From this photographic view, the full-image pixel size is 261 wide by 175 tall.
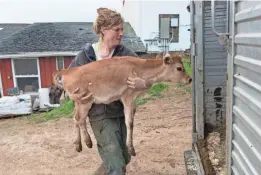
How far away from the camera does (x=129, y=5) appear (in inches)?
890

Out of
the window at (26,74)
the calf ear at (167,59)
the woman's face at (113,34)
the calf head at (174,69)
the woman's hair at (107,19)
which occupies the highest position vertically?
the woman's hair at (107,19)

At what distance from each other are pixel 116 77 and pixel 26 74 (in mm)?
12233

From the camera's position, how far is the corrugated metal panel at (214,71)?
11.4 ft

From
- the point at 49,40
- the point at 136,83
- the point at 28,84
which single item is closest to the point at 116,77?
the point at 136,83

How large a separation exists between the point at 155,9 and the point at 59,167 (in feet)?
51.5

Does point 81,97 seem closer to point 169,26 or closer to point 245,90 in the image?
point 245,90

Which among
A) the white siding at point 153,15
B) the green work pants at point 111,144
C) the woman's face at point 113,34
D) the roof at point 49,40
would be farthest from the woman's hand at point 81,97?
the white siding at point 153,15

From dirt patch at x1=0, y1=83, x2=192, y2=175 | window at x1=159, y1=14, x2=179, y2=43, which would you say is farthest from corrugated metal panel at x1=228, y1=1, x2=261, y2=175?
window at x1=159, y1=14, x2=179, y2=43

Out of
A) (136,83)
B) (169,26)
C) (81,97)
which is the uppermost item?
(169,26)

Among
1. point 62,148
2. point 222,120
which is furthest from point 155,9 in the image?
point 222,120

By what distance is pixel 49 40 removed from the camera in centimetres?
1571

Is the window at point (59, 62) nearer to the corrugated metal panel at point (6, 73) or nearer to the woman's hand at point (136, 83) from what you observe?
the corrugated metal panel at point (6, 73)

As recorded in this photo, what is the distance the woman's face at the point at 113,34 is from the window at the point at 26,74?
12023 mm

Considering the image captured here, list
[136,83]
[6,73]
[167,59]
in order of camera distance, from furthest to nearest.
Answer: [6,73] → [167,59] → [136,83]
